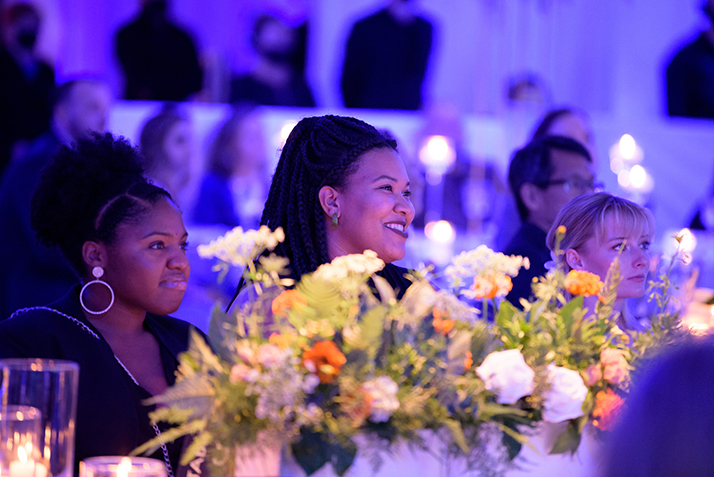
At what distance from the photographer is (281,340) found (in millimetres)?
1462

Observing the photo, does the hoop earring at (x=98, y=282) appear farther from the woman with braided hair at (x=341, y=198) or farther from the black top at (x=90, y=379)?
the woman with braided hair at (x=341, y=198)

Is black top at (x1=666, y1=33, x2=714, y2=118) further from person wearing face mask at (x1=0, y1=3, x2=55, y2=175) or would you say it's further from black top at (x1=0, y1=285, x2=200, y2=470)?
black top at (x1=0, y1=285, x2=200, y2=470)

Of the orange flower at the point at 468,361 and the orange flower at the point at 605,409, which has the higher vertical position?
the orange flower at the point at 468,361

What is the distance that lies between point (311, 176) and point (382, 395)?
1.19 meters

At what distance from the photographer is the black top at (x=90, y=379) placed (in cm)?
205

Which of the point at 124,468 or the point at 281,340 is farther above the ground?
the point at 281,340

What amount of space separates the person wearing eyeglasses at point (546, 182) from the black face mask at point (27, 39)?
3892 millimetres

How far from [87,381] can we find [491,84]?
4.45m

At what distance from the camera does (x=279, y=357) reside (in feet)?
4.54

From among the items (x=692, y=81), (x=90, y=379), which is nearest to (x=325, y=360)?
(x=90, y=379)

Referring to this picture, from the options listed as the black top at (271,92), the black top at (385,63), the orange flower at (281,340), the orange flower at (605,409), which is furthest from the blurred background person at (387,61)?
the orange flower at (281,340)

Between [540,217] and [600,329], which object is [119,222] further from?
[540,217]

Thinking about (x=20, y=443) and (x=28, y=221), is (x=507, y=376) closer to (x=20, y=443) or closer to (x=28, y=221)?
Answer: (x=20, y=443)

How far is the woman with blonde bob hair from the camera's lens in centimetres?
276
